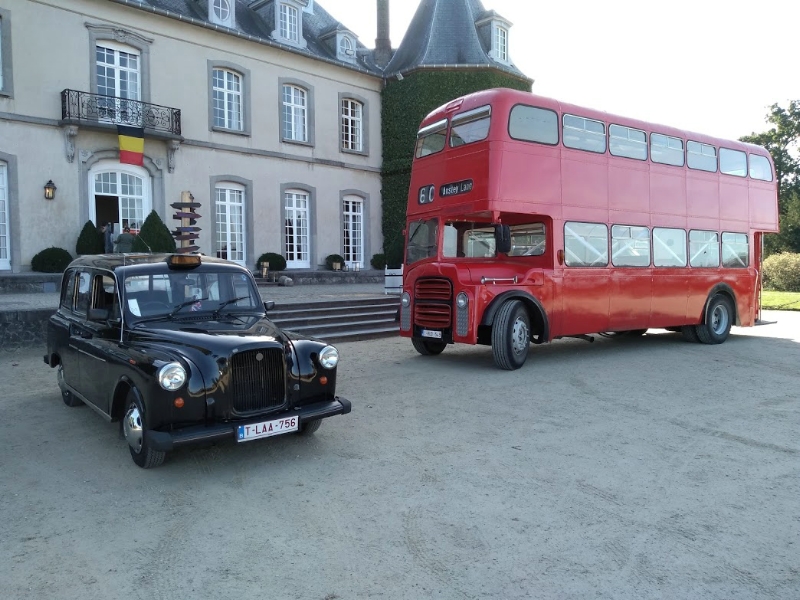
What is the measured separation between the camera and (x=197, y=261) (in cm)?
612

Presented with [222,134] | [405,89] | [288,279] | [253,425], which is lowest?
[253,425]

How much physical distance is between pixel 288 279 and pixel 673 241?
13.2m

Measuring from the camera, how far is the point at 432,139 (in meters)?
10.7

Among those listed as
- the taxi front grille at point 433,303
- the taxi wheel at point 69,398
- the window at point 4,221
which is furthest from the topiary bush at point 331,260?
the taxi wheel at point 69,398

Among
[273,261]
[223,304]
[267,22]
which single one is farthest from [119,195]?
[223,304]

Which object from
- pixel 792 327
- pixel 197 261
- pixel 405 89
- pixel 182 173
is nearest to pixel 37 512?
pixel 197 261

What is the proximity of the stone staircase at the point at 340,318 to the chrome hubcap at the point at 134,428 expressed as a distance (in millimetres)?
6817

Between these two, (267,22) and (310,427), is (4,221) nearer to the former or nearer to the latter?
(267,22)

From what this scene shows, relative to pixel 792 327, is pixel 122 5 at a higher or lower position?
higher

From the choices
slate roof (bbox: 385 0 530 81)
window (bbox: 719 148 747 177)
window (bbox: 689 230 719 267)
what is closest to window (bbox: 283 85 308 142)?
slate roof (bbox: 385 0 530 81)

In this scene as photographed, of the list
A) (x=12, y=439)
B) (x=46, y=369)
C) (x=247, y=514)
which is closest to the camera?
(x=247, y=514)

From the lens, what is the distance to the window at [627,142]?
11.0 meters

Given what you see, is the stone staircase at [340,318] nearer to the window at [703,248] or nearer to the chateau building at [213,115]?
the window at [703,248]

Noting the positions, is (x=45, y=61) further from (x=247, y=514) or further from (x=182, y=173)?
(x=247, y=514)
